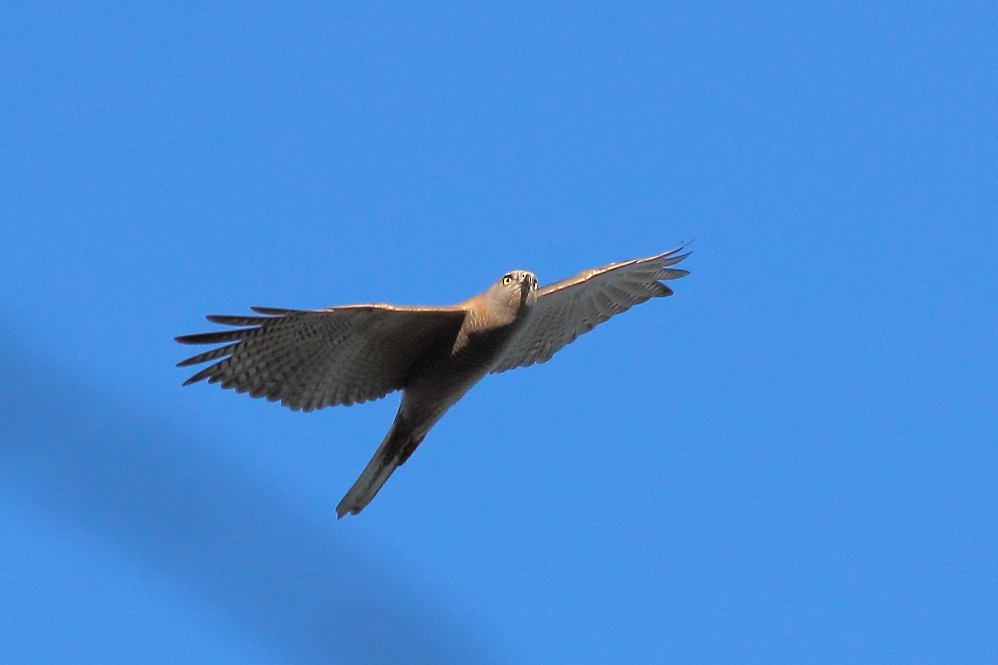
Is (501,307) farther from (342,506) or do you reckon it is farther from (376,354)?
(342,506)

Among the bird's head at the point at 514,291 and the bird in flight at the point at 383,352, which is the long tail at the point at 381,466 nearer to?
the bird in flight at the point at 383,352

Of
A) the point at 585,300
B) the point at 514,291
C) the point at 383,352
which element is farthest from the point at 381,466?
the point at 585,300

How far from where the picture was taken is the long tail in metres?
13.8

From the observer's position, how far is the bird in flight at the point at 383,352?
13.0 metres

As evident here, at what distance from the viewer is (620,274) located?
A: 49.2 feet

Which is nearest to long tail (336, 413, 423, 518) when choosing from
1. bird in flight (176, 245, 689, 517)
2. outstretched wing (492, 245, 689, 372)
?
bird in flight (176, 245, 689, 517)

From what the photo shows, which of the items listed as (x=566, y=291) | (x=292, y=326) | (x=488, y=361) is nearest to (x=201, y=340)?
(x=292, y=326)

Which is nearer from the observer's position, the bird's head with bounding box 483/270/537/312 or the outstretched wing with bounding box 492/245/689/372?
the bird's head with bounding box 483/270/537/312

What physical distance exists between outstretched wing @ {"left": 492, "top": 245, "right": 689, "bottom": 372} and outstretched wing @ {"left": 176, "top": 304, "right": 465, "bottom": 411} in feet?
3.62

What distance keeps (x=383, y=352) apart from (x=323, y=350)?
1.95 ft

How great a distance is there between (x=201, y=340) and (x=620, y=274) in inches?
176

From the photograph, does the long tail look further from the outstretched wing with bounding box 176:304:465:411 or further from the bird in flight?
the outstretched wing with bounding box 176:304:465:411

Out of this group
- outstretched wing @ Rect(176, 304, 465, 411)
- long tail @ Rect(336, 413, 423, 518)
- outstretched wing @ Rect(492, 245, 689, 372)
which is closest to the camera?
outstretched wing @ Rect(176, 304, 465, 411)

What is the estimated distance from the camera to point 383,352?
44.9 feet
